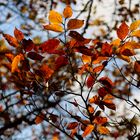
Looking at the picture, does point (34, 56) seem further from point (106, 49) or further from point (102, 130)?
point (102, 130)

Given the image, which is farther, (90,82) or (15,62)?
(90,82)

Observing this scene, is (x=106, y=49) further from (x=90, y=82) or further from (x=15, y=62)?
(x=15, y=62)

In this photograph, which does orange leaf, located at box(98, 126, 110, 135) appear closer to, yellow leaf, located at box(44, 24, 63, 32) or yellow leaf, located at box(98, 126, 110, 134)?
yellow leaf, located at box(98, 126, 110, 134)

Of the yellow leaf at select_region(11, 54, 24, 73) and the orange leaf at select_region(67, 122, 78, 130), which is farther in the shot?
the orange leaf at select_region(67, 122, 78, 130)

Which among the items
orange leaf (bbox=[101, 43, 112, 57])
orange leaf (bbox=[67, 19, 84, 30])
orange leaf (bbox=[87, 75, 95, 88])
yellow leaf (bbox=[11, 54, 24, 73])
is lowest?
orange leaf (bbox=[101, 43, 112, 57])

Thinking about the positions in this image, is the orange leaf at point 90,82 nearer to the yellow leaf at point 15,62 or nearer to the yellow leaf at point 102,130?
the yellow leaf at point 102,130

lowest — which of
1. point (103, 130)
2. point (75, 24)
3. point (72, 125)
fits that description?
point (103, 130)

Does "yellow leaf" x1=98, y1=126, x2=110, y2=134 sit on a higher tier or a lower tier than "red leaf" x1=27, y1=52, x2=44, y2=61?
lower

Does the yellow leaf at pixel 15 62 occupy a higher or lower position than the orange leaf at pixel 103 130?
higher

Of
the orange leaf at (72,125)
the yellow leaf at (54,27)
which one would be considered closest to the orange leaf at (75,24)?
the yellow leaf at (54,27)

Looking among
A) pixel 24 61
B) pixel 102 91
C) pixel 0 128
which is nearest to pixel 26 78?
pixel 24 61

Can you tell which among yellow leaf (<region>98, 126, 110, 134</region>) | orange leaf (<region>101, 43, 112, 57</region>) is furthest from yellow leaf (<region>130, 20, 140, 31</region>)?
yellow leaf (<region>98, 126, 110, 134</region>)

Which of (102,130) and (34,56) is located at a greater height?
(34,56)

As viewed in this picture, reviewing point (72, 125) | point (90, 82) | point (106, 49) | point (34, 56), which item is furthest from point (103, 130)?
point (34, 56)
